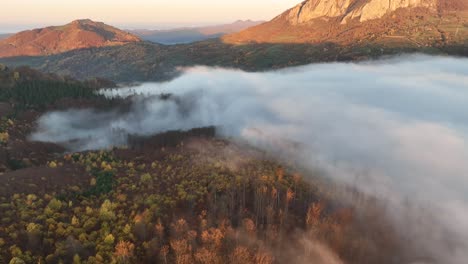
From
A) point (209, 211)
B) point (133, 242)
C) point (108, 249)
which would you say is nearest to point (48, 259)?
point (108, 249)

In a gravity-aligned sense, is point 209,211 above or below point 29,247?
below

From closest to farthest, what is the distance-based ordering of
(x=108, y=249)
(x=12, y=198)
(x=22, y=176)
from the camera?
(x=108, y=249) < (x=12, y=198) < (x=22, y=176)

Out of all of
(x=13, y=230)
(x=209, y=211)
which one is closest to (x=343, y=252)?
(x=209, y=211)

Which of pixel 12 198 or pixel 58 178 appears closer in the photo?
pixel 12 198

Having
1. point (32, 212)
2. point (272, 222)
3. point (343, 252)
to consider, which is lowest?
point (343, 252)

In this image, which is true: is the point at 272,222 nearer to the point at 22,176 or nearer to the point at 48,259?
the point at 48,259

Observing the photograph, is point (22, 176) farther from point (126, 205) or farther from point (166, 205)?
point (166, 205)

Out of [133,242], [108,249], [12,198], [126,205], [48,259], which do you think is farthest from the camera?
[126,205]

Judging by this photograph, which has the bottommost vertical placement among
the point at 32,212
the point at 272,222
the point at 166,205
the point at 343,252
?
the point at 343,252

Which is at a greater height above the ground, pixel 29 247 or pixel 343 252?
pixel 29 247
